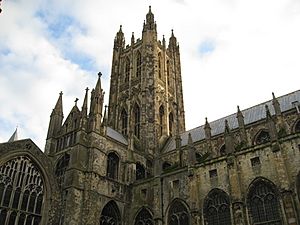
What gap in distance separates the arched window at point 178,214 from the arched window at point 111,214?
5197mm

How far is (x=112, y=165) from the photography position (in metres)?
30.9

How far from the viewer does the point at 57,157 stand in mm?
29281

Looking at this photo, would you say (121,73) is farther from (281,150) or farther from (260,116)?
(281,150)

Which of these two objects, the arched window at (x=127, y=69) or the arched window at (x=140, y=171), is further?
the arched window at (x=127, y=69)

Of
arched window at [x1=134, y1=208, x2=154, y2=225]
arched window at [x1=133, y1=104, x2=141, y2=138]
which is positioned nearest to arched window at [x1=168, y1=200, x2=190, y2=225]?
arched window at [x1=134, y1=208, x2=154, y2=225]

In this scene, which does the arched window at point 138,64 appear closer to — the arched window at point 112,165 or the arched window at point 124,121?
the arched window at point 124,121

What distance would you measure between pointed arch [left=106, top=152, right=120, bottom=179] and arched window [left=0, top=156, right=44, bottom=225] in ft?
21.5

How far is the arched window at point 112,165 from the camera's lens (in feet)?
99.6

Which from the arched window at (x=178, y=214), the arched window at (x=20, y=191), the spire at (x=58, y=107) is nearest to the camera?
the arched window at (x=20, y=191)

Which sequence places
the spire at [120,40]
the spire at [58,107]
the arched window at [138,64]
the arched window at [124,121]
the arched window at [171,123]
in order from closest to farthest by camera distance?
the spire at [58,107] < the arched window at [124,121] < the arched window at [171,123] < the arched window at [138,64] < the spire at [120,40]

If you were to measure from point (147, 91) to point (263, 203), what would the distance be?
2303 cm

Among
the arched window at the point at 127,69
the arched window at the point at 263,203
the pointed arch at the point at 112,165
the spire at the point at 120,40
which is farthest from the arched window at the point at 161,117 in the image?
the arched window at the point at 263,203

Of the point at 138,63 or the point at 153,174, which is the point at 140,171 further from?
the point at 138,63

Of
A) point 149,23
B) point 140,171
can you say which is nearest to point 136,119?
point 140,171
